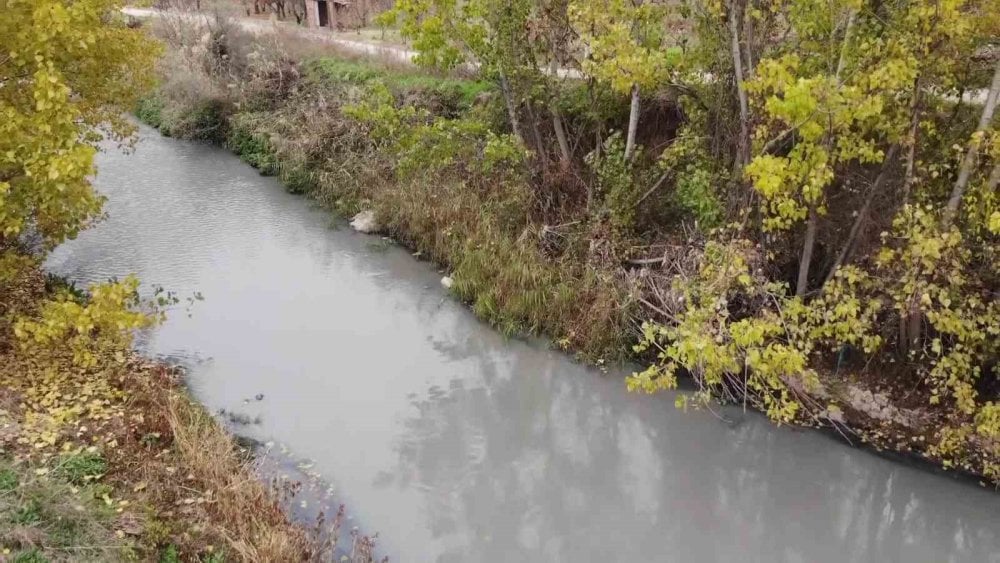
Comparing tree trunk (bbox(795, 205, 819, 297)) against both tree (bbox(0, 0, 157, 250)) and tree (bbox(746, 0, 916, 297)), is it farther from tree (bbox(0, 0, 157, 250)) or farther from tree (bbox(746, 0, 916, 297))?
tree (bbox(0, 0, 157, 250))

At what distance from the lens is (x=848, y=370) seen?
796cm

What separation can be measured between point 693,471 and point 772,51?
179 inches

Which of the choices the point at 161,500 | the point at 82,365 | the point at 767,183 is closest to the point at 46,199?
the point at 82,365

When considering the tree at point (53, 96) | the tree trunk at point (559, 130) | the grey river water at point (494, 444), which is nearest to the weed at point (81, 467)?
the grey river water at point (494, 444)

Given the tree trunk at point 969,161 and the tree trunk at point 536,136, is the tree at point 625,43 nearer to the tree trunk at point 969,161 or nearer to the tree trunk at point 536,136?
the tree trunk at point 536,136

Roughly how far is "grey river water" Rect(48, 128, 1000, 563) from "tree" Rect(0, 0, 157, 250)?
2.55 meters

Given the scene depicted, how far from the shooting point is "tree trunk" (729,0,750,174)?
7.75m

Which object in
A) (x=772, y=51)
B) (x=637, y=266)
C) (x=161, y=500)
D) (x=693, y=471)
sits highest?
(x=772, y=51)

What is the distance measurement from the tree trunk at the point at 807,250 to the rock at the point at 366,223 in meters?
7.34

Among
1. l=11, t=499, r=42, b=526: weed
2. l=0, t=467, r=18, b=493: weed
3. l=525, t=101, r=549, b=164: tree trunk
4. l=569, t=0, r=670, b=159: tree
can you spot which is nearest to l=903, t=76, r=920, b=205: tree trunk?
l=569, t=0, r=670, b=159: tree

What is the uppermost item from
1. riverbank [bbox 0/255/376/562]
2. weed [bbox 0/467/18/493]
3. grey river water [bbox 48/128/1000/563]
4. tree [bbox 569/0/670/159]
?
tree [bbox 569/0/670/159]

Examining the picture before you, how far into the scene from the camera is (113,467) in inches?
248

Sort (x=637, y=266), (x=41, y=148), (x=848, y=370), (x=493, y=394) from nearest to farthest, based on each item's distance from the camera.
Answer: (x=41, y=148) < (x=848, y=370) < (x=493, y=394) < (x=637, y=266)

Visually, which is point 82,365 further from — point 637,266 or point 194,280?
point 637,266
